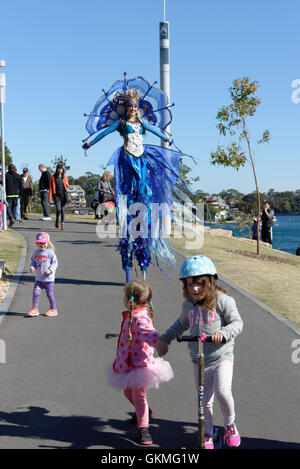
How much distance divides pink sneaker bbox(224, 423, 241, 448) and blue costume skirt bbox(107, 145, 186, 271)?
510 cm

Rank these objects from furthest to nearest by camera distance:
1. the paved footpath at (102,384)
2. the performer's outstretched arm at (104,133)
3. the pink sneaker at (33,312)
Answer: the performer's outstretched arm at (104,133) → the pink sneaker at (33,312) → the paved footpath at (102,384)

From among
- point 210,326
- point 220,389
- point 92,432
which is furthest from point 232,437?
point 92,432

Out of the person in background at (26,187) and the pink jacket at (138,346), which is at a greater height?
the person in background at (26,187)

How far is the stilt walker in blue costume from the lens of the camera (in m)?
8.95

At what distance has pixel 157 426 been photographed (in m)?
4.62

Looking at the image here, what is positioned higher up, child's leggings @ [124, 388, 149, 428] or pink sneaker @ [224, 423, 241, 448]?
child's leggings @ [124, 388, 149, 428]

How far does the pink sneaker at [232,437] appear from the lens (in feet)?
13.7

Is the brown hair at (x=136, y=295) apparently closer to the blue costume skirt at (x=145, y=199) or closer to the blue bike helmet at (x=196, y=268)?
the blue bike helmet at (x=196, y=268)

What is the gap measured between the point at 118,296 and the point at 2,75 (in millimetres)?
11087

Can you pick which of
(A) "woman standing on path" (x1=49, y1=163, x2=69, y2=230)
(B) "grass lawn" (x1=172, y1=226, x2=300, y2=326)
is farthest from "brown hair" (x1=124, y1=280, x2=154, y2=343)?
(A) "woman standing on path" (x1=49, y1=163, x2=69, y2=230)

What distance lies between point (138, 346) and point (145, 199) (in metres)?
4.78

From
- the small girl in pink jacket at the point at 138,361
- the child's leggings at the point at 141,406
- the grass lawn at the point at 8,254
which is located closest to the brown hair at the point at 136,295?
the small girl in pink jacket at the point at 138,361

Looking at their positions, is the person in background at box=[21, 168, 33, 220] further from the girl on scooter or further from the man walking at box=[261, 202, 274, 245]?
the girl on scooter

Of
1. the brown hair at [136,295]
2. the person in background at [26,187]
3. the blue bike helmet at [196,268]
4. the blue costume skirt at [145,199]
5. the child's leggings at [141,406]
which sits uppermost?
the person in background at [26,187]
